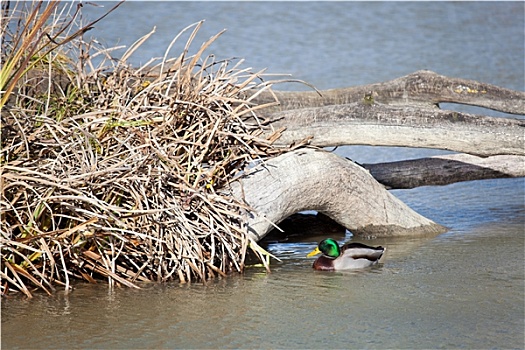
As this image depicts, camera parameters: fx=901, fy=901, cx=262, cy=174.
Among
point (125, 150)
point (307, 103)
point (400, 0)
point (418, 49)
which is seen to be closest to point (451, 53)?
point (418, 49)

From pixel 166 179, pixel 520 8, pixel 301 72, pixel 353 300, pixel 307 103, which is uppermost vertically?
pixel 520 8

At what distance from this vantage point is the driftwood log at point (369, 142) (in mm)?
5516

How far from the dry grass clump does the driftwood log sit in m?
0.21

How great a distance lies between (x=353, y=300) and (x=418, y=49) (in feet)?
30.2

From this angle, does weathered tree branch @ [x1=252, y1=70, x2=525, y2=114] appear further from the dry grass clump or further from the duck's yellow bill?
the duck's yellow bill

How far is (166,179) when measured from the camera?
499 cm

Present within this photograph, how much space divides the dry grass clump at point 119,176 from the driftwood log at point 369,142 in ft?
0.68

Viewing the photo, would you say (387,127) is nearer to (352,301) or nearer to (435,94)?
(435,94)

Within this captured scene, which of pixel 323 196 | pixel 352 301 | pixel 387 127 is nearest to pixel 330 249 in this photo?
pixel 323 196

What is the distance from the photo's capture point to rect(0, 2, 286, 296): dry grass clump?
15.3 ft

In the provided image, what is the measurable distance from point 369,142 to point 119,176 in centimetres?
181

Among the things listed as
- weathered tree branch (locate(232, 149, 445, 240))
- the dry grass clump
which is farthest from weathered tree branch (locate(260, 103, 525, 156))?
the dry grass clump

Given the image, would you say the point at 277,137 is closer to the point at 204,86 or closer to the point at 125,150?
the point at 204,86

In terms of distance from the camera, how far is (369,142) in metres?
5.88
